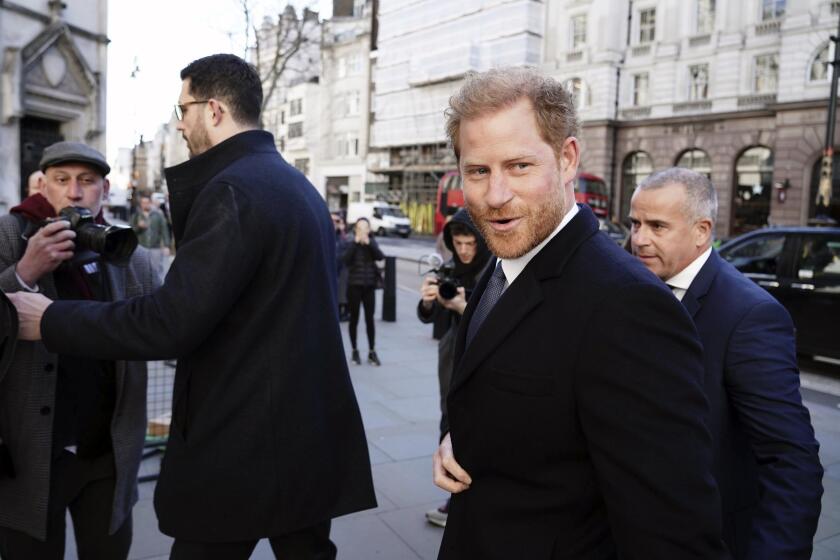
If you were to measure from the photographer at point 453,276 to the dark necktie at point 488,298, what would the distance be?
2.02m

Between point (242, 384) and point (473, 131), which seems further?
point (242, 384)

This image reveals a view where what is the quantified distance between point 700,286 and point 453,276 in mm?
2062

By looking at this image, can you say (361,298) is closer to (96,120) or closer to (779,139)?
(96,120)

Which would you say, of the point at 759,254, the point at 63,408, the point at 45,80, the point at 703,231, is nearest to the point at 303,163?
the point at 45,80

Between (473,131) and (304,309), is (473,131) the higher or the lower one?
the higher one

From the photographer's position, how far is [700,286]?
7.06ft

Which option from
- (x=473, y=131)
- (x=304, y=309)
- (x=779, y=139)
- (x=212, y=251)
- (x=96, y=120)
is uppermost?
(x=779, y=139)

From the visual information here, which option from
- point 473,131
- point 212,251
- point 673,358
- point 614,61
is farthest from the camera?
point 614,61

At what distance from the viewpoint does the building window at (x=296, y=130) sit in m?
63.1

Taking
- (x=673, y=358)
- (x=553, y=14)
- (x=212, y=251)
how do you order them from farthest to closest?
(x=553, y=14) < (x=212, y=251) < (x=673, y=358)

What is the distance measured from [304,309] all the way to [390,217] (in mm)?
39264

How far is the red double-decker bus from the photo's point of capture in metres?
32.4

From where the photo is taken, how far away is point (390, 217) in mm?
41156

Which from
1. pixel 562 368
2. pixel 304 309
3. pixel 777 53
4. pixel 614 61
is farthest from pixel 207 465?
pixel 614 61
